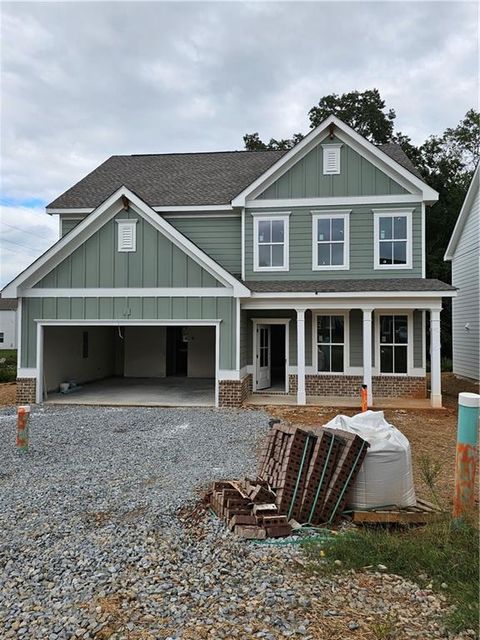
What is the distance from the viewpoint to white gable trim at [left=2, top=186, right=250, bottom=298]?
479 inches

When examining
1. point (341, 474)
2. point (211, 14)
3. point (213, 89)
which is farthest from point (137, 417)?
point (213, 89)

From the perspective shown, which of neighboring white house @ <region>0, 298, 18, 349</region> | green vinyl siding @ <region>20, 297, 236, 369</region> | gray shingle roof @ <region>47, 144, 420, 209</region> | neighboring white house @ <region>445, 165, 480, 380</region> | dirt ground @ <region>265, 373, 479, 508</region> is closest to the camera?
dirt ground @ <region>265, 373, 479, 508</region>

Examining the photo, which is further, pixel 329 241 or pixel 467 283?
pixel 467 283

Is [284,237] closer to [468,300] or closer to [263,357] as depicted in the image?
[263,357]

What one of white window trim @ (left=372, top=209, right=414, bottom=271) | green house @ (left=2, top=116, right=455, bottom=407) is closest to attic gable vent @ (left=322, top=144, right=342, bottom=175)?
green house @ (left=2, top=116, right=455, bottom=407)

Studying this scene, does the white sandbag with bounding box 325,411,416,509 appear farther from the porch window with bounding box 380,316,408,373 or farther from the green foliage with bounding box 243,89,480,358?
the green foliage with bounding box 243,89,480,358

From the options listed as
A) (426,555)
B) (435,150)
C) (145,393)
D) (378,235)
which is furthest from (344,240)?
(435,150)

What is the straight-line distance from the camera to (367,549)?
157 inches

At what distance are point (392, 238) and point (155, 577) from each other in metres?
12.1

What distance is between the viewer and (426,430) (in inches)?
379

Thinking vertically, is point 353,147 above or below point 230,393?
above

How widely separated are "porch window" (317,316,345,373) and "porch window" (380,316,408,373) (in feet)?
4.00

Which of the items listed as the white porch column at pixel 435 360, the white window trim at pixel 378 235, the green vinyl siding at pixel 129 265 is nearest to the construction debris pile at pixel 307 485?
the green vinyl siding at pixel 129 265

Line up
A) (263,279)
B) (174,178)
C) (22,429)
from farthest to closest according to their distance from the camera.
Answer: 1. (174,178)
2. (263,279)
3. (22,429)
